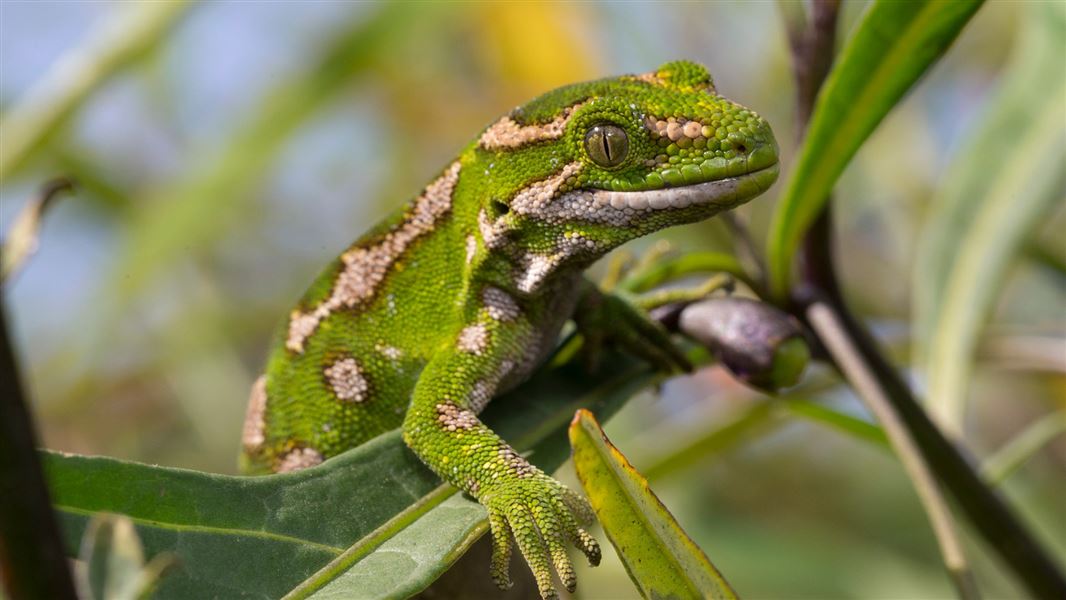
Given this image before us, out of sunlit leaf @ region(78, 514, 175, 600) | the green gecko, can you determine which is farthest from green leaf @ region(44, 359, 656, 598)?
sunlit leaf @ region(78, 514, 175, 600)

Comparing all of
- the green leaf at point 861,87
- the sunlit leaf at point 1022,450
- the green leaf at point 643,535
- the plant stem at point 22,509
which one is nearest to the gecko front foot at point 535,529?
the green leaf at point 643,535

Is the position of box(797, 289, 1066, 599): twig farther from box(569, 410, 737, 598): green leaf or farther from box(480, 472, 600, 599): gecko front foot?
box(569, 410, 737, 598): green leaf

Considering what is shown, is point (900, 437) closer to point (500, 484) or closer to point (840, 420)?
point (840, 420)

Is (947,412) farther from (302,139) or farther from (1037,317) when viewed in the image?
(302,139)

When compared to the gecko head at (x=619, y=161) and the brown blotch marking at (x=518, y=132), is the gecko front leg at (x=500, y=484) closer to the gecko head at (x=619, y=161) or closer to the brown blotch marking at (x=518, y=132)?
the gecko head at (x=619, y=161)

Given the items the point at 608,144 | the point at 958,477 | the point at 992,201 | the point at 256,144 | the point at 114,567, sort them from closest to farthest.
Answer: the point at 114,567
the point at 608,144
the point at 958,477
the point at 992,201
the point at 256,144

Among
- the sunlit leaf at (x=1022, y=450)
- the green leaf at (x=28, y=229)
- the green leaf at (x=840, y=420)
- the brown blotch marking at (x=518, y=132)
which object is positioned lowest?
the sunlit leaf at (x=1022, y=450)

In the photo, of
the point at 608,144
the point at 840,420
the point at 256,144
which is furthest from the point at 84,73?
the point at 840,420
